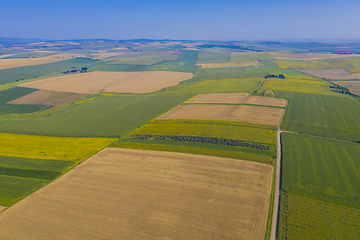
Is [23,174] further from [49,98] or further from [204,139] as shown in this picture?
[49,98]

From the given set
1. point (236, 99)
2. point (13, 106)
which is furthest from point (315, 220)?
point (13, 106)

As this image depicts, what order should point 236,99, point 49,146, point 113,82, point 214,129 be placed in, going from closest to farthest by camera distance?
1. point 49,146
2. point 214,129
3. point 236,99
4. point 113,82

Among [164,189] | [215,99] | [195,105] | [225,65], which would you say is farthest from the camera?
[225,65]

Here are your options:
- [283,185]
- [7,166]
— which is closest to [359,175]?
[283,185]

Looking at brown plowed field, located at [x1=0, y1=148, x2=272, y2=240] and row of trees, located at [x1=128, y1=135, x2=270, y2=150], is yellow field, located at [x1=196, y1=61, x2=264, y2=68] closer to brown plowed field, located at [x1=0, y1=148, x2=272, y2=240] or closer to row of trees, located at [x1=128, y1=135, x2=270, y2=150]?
row of trees, located at [x1=128, y1=135, x2=270, y2=150]

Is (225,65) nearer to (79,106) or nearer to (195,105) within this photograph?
(195,105)

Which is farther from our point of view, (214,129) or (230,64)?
(230,64)
